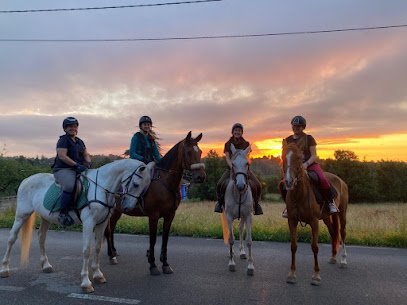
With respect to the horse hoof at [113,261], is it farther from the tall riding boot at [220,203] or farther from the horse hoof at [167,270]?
the tall riding boot at [220,203]

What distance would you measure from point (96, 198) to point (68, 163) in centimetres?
86

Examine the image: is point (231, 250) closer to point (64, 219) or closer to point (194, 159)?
point (194, 159)

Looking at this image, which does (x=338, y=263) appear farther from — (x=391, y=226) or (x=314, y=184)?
(x=391, y=226)

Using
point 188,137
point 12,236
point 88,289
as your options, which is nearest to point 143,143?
point 188,137

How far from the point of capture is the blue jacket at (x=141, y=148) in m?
7.85

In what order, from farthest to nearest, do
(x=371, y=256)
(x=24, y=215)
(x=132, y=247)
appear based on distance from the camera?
(x=132, y=247), (x=371, y=256), (x=24, y=215)

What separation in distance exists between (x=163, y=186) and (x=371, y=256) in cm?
497

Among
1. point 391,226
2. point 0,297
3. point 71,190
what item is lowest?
point 0,297

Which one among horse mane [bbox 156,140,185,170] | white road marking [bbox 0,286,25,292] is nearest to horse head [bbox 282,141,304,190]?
horse mane [bbox 156,140,185,170]

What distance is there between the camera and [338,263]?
7.49 meters

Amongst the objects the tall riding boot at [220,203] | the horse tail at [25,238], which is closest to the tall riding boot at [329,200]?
the tall riding boot at [220,203]

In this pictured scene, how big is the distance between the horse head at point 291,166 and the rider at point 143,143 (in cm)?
305

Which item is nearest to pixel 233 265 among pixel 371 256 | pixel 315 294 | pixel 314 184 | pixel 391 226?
pixel 315 294

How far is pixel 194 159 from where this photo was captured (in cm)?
673
